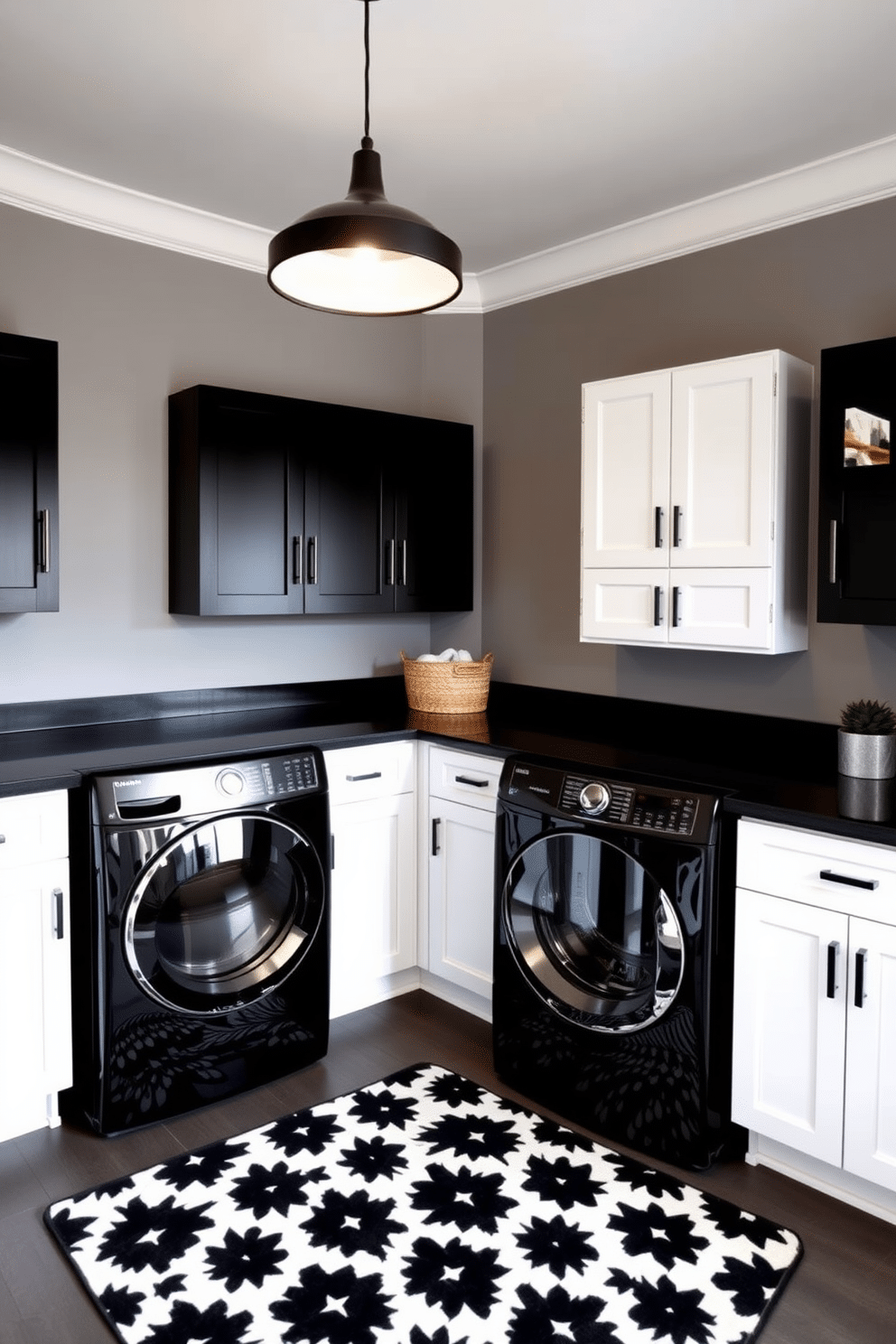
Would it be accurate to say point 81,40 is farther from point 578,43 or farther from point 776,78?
point 776,78

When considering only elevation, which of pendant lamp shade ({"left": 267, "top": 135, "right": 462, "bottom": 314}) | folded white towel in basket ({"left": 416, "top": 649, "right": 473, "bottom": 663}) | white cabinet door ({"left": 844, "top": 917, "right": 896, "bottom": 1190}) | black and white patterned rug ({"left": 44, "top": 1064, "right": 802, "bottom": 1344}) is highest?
pendant lamp shade ({"left": 267, "top": 135, "right": 462, "bottom": 314})

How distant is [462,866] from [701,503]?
1.36 m

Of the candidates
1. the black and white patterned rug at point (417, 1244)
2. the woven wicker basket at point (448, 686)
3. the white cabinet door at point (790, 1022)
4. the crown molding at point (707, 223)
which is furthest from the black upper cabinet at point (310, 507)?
the white cabinet door at point (790, 1022)

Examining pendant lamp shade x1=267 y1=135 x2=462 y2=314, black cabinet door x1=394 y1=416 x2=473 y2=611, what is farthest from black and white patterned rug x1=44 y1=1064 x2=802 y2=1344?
pendant lamp shade x1=267 y1=135 x2=462 y2=314

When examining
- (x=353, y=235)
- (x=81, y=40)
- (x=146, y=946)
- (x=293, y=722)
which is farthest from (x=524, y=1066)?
(x=81, y=40)

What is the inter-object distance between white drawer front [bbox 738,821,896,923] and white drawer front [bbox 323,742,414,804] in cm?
124

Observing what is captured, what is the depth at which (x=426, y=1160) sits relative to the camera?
97.7 inches

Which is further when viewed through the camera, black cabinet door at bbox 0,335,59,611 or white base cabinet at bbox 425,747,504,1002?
white base cabinet at bbox 425,747,504,1002

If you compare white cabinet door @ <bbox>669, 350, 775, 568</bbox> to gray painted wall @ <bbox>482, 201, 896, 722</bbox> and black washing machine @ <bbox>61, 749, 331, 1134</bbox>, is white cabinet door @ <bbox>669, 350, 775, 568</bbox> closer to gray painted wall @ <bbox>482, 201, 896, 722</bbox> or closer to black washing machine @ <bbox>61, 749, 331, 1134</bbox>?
gray painted wall @ <bbox>482, 201, 896, 722</bbox>

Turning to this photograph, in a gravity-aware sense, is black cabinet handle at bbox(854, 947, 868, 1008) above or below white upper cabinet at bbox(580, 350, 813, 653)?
below

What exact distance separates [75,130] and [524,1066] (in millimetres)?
2911

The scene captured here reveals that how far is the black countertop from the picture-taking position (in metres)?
2.46

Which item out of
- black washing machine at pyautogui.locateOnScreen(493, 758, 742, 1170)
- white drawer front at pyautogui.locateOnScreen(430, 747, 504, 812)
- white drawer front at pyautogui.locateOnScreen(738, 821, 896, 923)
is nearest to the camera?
white drawer front at pyautogui.locateOnScreen(738, 821, 896, 923)

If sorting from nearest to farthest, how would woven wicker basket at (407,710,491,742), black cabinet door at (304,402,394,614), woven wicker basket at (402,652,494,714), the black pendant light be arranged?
the black pendant light < woven wicker basket at (407,710,491,742) < black cabinet door at (304,402,394,614) < woven wicker basket at (402,652,494,714)
